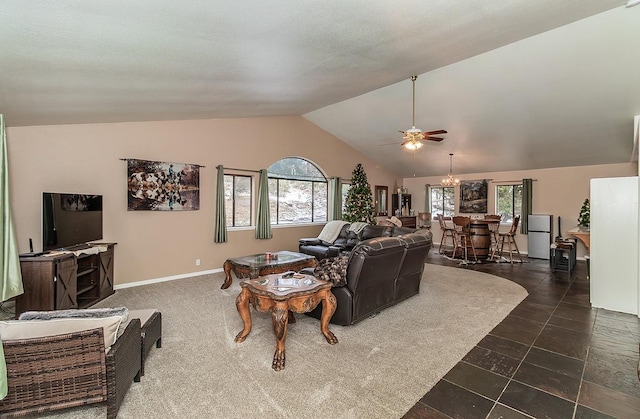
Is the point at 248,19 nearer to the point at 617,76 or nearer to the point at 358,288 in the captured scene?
the point at 358,288

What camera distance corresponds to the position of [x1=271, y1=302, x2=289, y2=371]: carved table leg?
265cm

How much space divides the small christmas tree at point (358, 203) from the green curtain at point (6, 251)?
24.1 ft

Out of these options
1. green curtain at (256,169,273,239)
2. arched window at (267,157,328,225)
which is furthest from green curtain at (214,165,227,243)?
arched window at (267,157,328,225)

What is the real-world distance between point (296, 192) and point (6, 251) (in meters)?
6.62

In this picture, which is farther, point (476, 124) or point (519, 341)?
point (476, 124)

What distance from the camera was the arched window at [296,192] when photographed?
776cm

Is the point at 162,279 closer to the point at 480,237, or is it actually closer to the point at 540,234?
the point at 480,237

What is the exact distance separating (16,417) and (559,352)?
175 inches

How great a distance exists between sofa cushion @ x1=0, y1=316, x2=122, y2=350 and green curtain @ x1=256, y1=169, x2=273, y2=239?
16.6 feet

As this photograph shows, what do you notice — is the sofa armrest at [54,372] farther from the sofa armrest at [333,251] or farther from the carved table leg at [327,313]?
the sofa armrest at [333,251]

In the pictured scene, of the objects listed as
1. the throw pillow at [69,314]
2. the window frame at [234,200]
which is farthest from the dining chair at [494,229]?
the throw pillow at [69,314]

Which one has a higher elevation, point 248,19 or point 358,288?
point 248,19

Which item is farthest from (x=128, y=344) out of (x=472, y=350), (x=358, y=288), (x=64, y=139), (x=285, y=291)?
(x=64, y=139)

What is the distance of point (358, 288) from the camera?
3.48 m
